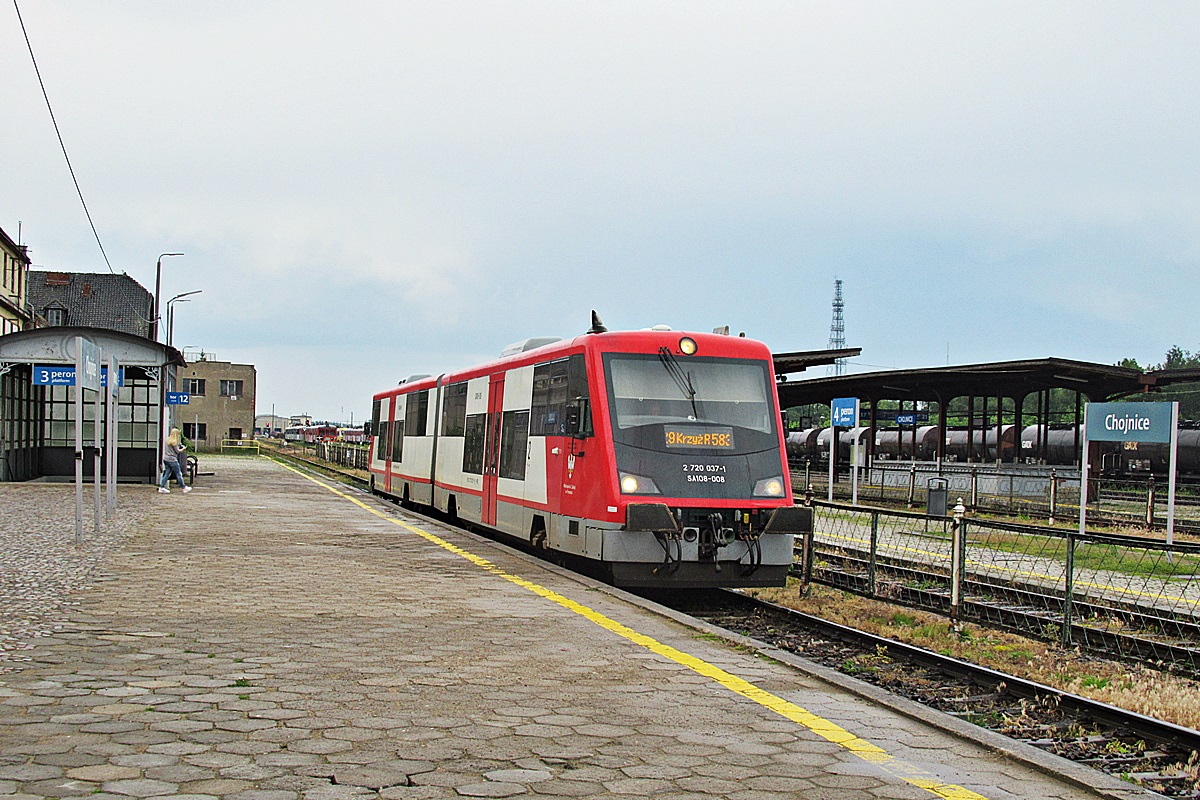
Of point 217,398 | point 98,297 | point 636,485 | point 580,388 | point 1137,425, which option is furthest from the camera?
point 217,398

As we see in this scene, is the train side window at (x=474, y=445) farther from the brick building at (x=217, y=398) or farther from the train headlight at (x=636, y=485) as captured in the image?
the brick building at (x=217, y=398)

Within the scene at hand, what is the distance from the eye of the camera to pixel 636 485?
11719mm

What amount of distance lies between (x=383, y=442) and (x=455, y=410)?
8708 mm

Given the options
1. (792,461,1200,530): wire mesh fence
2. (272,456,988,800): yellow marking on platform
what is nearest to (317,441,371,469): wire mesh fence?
(792,461,1200,530): wire mesh fence

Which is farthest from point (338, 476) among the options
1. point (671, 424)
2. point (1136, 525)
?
point (671, 424)

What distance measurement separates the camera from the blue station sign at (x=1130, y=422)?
18172 millimetres

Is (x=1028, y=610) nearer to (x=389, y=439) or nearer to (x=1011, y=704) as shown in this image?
(x=1011, y=704)

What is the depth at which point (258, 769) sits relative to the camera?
4820 millimetres

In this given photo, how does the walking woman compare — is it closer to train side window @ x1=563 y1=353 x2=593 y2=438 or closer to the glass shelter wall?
the glass shelter wall

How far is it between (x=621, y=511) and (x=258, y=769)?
22.6 ft

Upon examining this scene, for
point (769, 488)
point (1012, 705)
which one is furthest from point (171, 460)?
point (1012, 705)

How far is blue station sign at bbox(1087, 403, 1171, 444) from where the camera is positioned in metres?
18.2

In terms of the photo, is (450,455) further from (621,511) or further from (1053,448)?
(1053,448)

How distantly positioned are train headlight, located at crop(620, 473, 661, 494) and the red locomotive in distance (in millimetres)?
10
